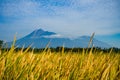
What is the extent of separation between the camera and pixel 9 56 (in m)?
3.16

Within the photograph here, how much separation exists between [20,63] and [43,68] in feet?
1.06

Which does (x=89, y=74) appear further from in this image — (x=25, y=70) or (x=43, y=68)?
(x=25, y=70)

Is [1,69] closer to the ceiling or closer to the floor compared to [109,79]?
closer to the ceiling

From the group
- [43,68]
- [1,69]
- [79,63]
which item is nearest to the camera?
[1,69]

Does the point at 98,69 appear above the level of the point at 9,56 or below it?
below

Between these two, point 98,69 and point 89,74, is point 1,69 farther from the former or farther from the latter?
point 98,69

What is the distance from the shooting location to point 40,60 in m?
3.54

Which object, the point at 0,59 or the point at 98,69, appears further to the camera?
the point at 98,69

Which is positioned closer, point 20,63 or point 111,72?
point 20,63

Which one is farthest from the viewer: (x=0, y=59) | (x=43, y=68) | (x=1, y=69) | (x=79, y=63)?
(x=79, y=63)

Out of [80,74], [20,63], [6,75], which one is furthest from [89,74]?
[6,75]

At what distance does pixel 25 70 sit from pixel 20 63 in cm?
30

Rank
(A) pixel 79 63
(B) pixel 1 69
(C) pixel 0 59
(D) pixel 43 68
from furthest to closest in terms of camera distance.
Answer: (A) pixel 79 63, (D) pixel 43 68, (C) pixel 0 59, (B) pixel 1 69

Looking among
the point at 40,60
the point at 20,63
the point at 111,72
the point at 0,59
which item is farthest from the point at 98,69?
the point at 0,59
